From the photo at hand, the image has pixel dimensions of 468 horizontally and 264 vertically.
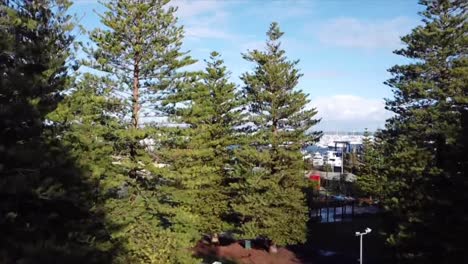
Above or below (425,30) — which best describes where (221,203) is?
below

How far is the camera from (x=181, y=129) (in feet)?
71.8

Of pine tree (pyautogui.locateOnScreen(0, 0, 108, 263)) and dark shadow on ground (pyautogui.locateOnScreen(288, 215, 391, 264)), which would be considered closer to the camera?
pine tree (pyautogui.locateOnScreen(0, 0, 108, 263))

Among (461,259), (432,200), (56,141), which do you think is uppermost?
(56,141)

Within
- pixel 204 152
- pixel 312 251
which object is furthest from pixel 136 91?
pixel 312 251

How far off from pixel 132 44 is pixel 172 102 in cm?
295

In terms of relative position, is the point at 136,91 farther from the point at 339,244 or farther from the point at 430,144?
the point at 339,244

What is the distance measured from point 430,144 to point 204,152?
10.3 meters

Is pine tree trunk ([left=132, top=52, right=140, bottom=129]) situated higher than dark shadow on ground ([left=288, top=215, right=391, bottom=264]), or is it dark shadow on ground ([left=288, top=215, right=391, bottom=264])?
pine tree trunk ([left=132, top=52, right=140, bottom=129])

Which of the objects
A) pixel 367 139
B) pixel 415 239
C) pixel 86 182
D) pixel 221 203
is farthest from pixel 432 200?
pixel 367 139

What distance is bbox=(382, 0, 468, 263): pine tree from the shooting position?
595 inches

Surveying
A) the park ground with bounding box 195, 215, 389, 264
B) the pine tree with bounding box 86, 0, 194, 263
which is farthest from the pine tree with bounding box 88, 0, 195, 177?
the park ground with bounding box 195, 215, 389, 264

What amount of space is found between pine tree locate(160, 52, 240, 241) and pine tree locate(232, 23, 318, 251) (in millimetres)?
1170

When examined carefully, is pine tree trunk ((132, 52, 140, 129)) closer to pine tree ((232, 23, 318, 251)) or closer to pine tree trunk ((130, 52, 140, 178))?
pine tree trunk ((130, 52, 140, 178))

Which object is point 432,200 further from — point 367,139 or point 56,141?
point 367,139
